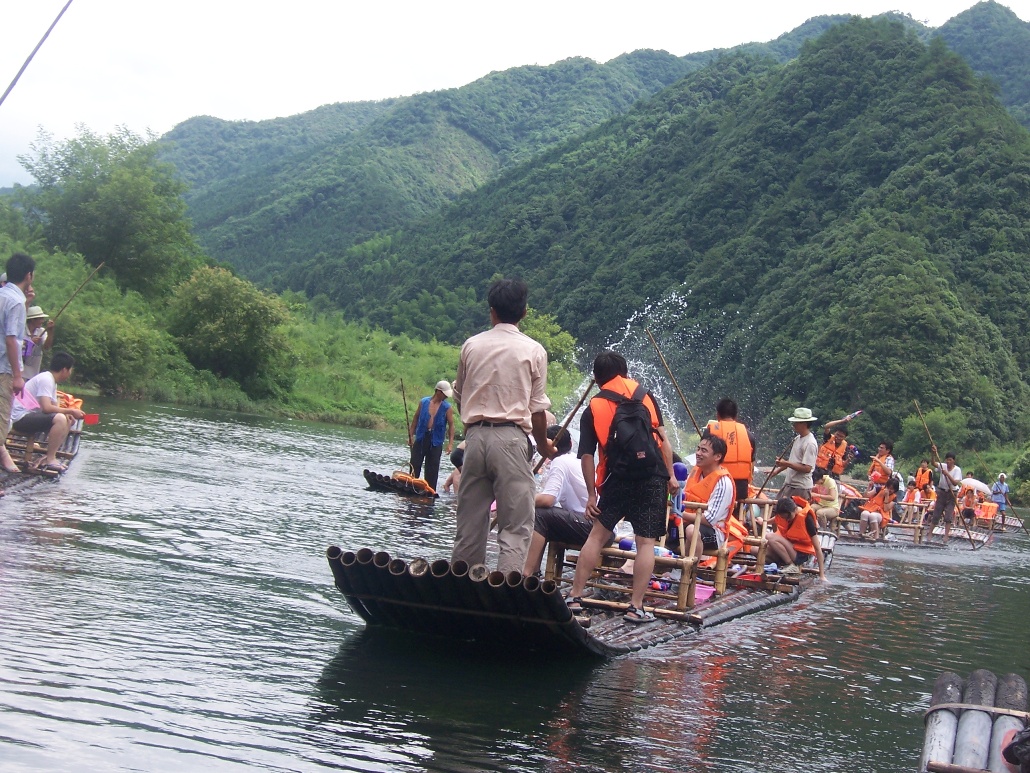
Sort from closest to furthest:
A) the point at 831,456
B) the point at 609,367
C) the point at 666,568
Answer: the point at 609,367 → the point at 666,568 → the point at 831,456

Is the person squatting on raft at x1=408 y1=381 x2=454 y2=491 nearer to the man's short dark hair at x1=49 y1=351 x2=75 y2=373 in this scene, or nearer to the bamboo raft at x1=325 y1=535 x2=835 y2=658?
the man's short dark hair at x1=49 y1=351 x2=75 y2=373

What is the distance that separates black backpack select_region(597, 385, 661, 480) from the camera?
7.50m

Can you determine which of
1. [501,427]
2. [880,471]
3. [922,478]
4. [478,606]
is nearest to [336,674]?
[478,606]

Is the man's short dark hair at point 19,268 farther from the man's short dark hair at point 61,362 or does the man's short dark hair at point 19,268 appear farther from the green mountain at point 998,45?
the green mountain at point 998,45

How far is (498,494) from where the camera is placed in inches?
279

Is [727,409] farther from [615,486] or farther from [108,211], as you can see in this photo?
[108,211]

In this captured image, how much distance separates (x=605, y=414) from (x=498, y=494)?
3.30 ft

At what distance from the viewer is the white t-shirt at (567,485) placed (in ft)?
27.8

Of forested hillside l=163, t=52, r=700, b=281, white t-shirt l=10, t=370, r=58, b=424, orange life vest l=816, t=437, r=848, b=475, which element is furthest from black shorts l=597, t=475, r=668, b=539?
forested hillside l=163, t=52, r=700, b=281

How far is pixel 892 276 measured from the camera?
58281 millimetres

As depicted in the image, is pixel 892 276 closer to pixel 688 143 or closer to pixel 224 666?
pixel 688 143

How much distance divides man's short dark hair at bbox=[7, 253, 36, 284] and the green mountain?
10759 centimetres

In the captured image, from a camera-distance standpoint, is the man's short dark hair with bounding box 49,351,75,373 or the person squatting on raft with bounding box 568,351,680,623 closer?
the person squatting on raft with bounding box 568,351,680,623

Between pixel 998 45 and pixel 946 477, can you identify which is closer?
pixel 946 477
